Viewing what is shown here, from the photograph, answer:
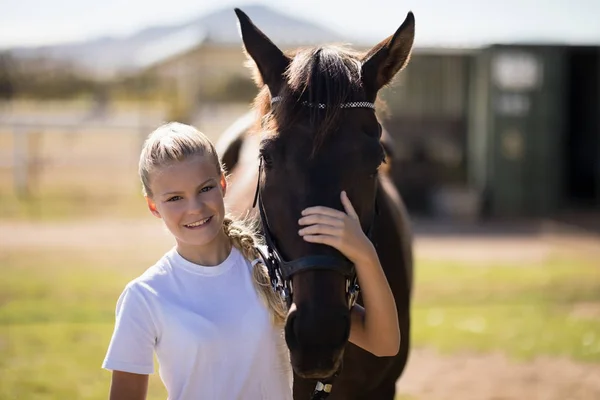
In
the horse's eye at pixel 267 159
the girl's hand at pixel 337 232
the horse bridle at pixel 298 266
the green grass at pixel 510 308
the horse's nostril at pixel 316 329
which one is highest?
the horse's eye at pixel 267 159

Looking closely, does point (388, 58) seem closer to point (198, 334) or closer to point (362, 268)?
point (362, 268)

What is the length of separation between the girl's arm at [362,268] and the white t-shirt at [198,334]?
10.6 inches

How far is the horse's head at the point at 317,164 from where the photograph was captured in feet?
6.13

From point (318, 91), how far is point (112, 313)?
532 centimetres

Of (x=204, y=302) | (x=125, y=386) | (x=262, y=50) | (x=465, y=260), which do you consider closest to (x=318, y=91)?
(x=262, y=50)

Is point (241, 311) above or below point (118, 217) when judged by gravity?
above

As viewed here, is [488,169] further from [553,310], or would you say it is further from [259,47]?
[259,47]

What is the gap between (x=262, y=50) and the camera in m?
2.43

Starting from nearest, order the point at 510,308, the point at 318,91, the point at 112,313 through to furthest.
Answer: the point at 318,91 → the point at 112,313 → the point at 510,308

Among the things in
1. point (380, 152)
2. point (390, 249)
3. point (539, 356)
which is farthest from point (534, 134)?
point (380, 152)

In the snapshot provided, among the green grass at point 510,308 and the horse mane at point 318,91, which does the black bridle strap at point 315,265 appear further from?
the green grass at point 510,308

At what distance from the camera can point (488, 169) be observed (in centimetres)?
1418

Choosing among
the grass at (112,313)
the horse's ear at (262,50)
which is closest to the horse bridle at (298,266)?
the horse's ear at (262,50)

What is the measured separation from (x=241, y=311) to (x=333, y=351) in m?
0.29
